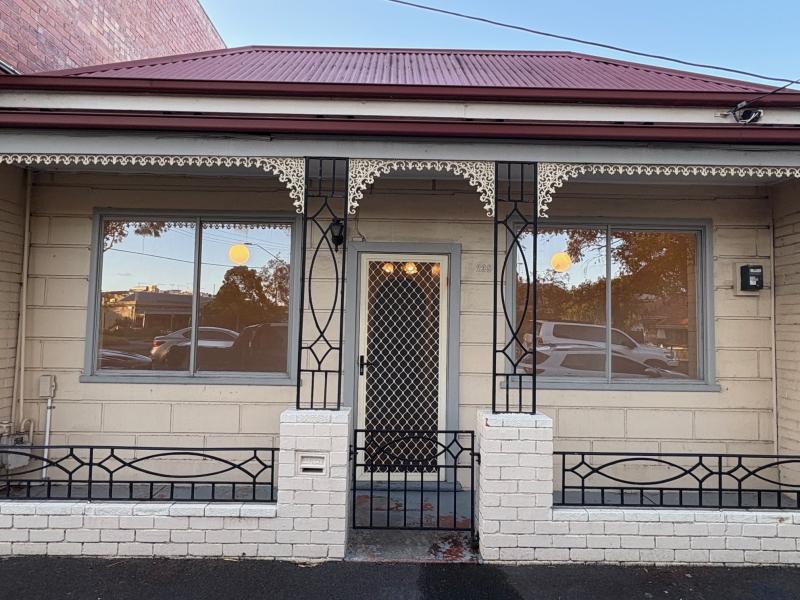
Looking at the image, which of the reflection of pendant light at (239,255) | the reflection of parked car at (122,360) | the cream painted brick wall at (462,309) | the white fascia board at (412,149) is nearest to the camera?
the white fascia board at (412,149)

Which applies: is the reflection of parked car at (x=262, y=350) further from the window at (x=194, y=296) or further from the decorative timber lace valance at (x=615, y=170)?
the decorative timber lace valance at (x=615, y=170)

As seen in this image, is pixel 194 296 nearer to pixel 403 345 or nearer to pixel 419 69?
pixel 403 345

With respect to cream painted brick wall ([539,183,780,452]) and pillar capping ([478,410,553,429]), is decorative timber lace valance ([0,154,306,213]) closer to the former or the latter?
pillar capping ([478,410,553,429])

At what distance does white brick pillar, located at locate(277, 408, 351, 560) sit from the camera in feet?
10.8

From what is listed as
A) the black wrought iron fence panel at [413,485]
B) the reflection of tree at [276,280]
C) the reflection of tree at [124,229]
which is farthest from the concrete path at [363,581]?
the reflection of tree at [124,229]

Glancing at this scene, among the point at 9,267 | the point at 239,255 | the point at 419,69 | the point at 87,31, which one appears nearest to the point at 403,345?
the point at 239,255

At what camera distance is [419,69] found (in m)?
5.68

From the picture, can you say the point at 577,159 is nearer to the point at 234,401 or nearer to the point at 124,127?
the point at 124,127

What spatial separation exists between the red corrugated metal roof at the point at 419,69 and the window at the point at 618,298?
1.44 meters

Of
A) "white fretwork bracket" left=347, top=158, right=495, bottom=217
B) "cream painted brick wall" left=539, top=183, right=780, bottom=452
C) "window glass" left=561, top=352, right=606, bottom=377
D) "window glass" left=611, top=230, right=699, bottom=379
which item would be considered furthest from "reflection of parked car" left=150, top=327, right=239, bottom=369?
"window glass" left=611, top=230, right=699, bottom=379

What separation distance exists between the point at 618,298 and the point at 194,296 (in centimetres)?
436

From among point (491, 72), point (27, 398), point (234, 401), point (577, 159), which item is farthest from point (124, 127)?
point (491, 72)

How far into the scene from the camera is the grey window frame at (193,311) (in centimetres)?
470

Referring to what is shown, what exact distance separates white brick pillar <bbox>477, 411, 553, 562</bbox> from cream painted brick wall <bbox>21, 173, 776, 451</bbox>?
1.34m
